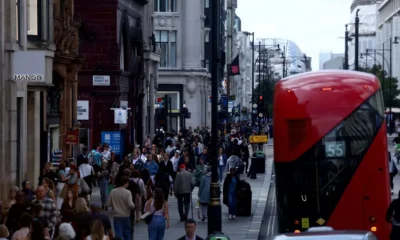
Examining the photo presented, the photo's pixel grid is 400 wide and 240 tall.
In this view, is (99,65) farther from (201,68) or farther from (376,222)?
(201,68)

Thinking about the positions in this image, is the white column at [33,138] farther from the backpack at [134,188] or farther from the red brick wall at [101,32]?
the red brick wall at [101,32]

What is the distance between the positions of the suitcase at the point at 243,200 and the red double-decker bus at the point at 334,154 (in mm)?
10881

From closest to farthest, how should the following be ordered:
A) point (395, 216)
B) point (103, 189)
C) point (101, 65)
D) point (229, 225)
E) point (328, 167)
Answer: point (395, 216)
point (328, 167)
point (229, 225)
point (103, 189)
point (101, 65)

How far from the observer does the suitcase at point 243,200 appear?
33.7m

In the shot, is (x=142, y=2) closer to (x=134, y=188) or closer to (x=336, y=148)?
(x=134, y=188)

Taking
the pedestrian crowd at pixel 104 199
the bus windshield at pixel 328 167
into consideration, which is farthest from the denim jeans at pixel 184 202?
the bus windshield at pixel 328 167

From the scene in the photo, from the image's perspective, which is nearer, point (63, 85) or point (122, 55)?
point (63, 85)

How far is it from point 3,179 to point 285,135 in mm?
9384

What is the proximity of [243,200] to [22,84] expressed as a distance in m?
6.57

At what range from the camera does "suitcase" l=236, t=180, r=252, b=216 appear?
33.7 meters

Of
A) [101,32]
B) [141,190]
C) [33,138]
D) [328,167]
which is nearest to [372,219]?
[328,167]

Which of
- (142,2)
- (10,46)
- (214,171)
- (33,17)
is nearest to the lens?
(214,171)

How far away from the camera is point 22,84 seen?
31.8 metres

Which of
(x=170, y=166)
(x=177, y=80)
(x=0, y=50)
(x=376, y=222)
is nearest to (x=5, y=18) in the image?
(x=0, y=50)
